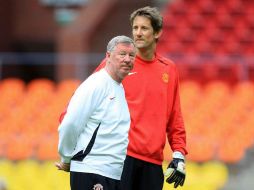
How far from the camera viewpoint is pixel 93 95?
5211 mm

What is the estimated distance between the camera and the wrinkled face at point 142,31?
6.05 metres

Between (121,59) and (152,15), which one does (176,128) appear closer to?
(152,15)

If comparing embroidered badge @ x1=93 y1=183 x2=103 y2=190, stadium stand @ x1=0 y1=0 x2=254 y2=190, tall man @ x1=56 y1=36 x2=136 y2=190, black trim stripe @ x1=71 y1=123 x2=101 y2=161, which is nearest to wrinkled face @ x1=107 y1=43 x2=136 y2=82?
tall man @ x1=56 y1=36 x2=136 y2=190

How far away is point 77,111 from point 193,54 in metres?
8.99

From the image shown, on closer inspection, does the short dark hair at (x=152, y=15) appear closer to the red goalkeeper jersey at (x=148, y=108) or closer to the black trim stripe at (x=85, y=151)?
the red goalkeeper jersey at (x=148, y=108)

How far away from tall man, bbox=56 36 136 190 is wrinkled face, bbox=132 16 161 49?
0.70 meters

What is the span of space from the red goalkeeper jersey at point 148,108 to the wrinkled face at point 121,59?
2.35 ft

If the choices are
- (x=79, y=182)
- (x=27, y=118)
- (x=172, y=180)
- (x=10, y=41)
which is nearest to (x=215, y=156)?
(x=27, y=118)

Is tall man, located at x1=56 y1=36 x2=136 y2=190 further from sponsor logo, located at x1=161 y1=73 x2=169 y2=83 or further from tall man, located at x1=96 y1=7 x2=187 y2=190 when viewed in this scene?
sponsor logo, located at x1=161 y1=73 x2=169 y2=83

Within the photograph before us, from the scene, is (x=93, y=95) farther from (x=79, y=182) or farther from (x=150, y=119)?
(x=150, y=119)

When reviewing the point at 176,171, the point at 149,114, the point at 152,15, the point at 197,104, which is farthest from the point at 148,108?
the point at 197,104

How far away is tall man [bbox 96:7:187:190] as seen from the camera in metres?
6.02

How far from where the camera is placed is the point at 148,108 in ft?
19.8

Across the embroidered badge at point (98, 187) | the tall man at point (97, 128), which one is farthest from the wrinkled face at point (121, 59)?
the embroidered badge at point (98, 187)
